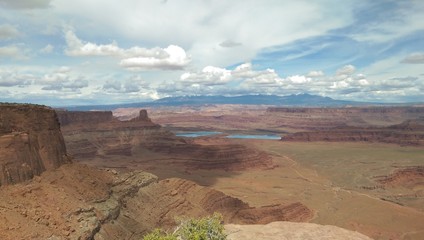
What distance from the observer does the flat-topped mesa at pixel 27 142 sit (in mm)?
28266

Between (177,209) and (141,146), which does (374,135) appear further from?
(177,209)

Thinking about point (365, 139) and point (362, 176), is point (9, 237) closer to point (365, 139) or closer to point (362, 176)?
point (362, 176)

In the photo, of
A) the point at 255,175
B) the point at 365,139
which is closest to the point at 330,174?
the point at 255,175

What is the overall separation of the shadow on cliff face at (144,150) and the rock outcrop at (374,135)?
2421 inches

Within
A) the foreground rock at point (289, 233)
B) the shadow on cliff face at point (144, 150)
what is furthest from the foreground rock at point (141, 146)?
the foreground rock at point (289, 233)

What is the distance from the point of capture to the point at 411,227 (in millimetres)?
55812

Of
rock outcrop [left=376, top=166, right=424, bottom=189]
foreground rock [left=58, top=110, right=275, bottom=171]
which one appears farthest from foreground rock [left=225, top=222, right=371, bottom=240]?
foreground rock [left=58, top=110, right=275, bottom=171]

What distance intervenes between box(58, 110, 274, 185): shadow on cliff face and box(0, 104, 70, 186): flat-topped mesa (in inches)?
2147

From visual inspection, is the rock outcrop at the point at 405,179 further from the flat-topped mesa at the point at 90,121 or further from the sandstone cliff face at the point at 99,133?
the flat-topped mesa at the point at 90,121

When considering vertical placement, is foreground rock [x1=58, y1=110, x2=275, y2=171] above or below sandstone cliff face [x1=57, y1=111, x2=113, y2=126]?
below

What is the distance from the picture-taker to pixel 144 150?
125250 millimetres

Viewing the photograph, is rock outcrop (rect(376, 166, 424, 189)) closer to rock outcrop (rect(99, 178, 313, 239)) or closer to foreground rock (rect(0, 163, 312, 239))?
rock outcrop (rect(99, 178, 313, 239))

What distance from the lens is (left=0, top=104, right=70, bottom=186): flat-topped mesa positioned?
28266 mm

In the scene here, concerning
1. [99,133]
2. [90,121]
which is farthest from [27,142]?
[90,121]
